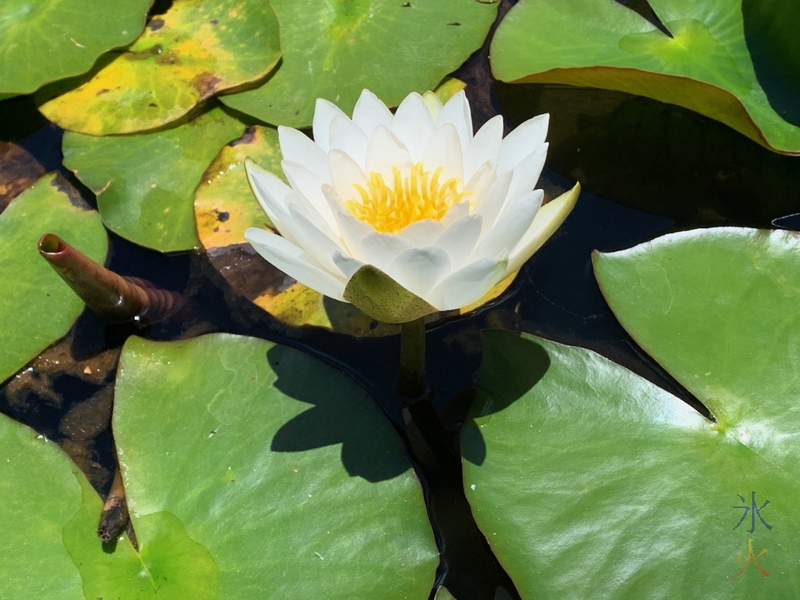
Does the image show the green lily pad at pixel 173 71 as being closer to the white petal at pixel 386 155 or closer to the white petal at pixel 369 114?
the white petal at pixel 369 114

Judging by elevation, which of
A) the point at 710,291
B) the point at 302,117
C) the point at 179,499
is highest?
the point at 302,117

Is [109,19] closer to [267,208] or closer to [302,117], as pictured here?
[302,117]

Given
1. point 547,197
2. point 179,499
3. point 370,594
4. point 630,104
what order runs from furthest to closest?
point 630,104, point 547,197, point 179,499, point 370,594

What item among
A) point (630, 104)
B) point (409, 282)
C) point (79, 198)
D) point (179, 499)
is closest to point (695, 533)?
point (409, 282)

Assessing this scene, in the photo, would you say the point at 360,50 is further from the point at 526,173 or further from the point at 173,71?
the point at 526,173

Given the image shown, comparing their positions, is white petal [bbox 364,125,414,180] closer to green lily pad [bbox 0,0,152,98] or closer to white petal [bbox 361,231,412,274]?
white petal [bbox 361,231,412,274]

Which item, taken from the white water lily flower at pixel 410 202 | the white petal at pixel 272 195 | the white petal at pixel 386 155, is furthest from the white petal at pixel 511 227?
the white petal at pixel 272 195

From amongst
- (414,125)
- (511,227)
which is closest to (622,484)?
(511,227)
